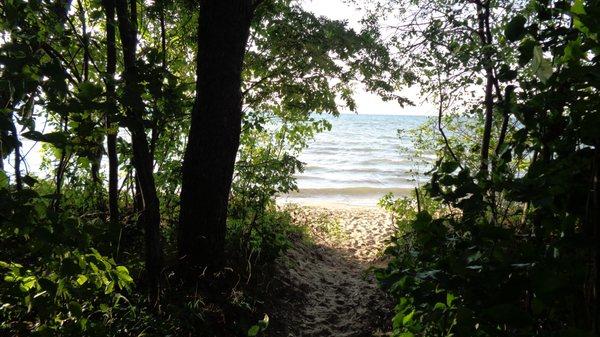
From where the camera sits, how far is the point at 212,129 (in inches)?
152

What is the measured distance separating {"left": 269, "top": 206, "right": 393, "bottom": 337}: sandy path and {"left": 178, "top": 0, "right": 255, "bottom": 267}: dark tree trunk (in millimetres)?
1168

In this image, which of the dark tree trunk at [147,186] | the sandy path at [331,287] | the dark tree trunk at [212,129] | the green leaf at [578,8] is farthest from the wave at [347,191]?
the green leaf at [578,8]

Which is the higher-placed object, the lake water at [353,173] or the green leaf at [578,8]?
the green leaf at [578,8]

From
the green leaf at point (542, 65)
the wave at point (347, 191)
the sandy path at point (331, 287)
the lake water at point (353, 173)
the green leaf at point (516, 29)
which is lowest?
the sandy path at point (331, 287)

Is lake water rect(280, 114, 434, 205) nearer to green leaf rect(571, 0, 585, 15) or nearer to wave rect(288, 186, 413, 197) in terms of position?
wave rect(288, 186, 413, 197)

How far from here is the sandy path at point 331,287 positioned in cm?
424

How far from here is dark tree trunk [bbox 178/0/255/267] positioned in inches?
149

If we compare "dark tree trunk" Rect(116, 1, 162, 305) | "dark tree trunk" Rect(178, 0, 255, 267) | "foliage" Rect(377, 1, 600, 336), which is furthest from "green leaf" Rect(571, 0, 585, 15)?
"dark tree trunk" Rect(178, 0, 255, 267)

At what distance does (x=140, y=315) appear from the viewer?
10.8 ft

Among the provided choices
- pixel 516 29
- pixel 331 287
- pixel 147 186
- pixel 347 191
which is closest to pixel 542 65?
pixel 516 29

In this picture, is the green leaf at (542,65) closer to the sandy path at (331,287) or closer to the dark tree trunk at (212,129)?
the sandy path at (331,287)

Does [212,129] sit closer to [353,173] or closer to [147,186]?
[147,186]

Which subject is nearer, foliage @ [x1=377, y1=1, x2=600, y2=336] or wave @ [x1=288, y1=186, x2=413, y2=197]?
foliage @ [x1=377, y1=1, x2=600, y2=336]

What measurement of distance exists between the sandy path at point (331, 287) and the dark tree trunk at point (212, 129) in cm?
117
